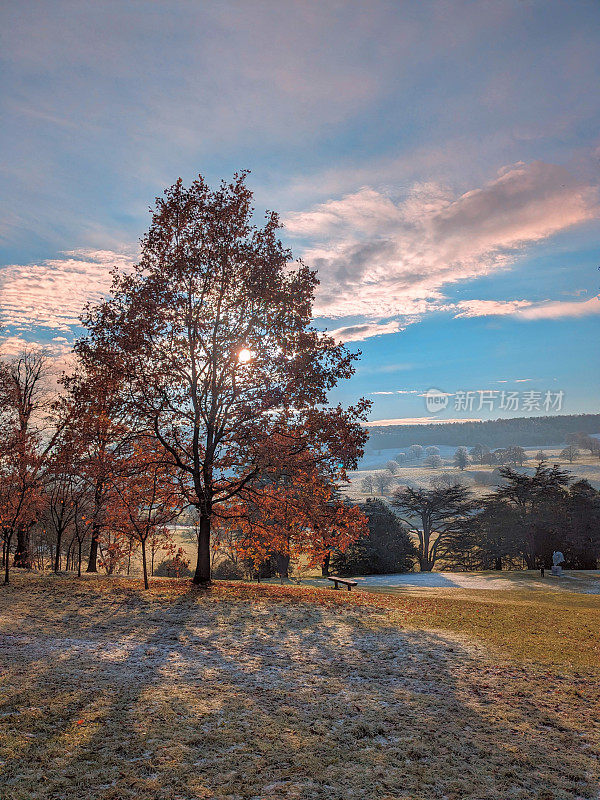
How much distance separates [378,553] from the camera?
4609cm

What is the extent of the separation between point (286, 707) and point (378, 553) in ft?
136

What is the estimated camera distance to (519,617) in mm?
14781

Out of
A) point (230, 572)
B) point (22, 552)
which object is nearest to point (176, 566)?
point (22, 552)

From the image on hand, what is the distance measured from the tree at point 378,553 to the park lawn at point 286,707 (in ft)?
113

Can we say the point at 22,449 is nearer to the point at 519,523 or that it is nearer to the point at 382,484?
the point at 519,523

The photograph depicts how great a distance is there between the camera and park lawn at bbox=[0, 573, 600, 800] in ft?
15.9

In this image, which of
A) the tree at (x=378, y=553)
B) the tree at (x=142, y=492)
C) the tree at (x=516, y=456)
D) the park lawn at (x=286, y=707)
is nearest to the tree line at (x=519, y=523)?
the tree at (x=378, y=553)

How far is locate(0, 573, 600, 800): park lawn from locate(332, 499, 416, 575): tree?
34.5 meters

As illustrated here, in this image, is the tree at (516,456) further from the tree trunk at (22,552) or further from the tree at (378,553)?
the tree trunk at (22,552)

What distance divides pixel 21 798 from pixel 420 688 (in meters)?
5.90

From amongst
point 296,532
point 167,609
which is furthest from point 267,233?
point 167,609

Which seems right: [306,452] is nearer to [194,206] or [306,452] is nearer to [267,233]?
[267,233]

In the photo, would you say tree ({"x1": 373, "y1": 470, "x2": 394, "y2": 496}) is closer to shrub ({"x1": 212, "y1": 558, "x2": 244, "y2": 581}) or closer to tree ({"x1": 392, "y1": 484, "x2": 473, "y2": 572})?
tree ({"x1": 392, "y1": 484, "x2": 473, "y2": 572})

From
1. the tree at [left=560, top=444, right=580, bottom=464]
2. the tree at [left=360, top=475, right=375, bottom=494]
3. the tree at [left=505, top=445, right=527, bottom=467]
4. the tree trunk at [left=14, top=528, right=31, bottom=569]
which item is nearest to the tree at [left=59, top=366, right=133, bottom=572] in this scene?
the tree trunk at [left=14, top=528, right=31, bottom=569]
